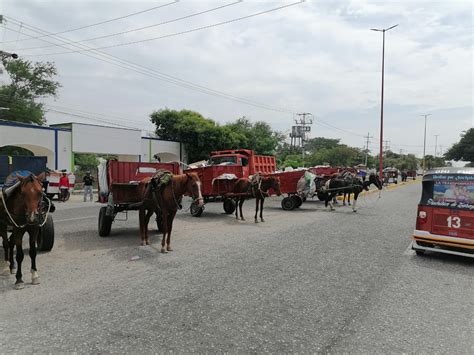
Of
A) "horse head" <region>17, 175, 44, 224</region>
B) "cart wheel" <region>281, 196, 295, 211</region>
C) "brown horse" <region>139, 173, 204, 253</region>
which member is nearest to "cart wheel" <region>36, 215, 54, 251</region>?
"brown horse" <region>139, 173, 204, 253</region>

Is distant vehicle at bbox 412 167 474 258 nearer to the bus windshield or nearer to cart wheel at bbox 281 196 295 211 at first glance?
the bus windshield

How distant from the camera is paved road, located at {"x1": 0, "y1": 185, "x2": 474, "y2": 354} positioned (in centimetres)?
384

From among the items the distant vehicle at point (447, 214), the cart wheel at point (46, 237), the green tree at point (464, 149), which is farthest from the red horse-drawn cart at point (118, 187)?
the green tree at point (464, 149)

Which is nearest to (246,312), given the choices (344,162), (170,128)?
(170,128)

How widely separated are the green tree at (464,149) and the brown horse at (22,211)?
225ft

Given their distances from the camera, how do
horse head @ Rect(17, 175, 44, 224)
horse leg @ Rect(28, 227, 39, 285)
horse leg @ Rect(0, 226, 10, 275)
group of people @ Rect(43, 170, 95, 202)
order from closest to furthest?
horse head @ Rect(17, 175, 44, 224) → horse leg @ Rect(28, 227, 39, 285) → horse leg @ Rect(0, 226, 10, 275) → group of people @ Rect(43, 170, 95, 202)

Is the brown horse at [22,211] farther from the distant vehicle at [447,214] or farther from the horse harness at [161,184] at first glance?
the distant vehicle at [447,214]

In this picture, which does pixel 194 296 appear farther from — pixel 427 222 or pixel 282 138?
pixel 282 138

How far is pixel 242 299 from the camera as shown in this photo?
5004 mm

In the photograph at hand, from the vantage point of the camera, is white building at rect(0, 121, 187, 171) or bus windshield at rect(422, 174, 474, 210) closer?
bus windshield at rect(422, 174, 474, 210)

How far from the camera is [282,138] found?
3159 inches

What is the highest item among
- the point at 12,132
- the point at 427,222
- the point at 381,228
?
the point at 12,132

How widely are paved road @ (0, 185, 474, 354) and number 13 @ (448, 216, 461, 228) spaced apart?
0.73 meters

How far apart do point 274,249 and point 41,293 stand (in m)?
4.65
